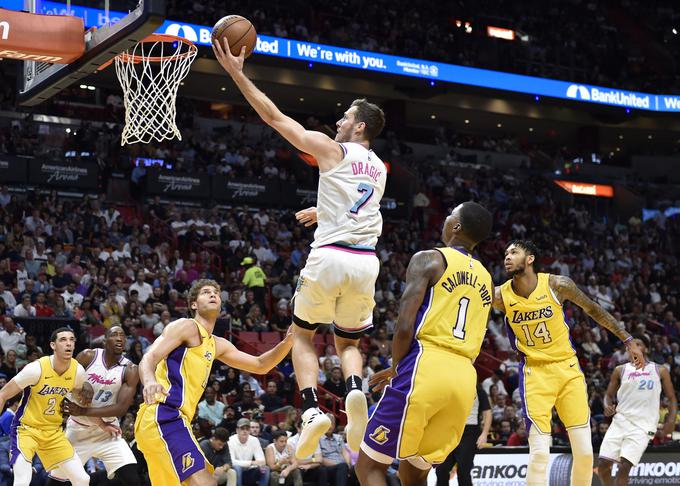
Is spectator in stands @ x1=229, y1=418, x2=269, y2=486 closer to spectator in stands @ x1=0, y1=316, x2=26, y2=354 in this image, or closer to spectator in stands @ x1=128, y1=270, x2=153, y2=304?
spectator in stands @ x1=0, y1=316, x2=26, y2=354

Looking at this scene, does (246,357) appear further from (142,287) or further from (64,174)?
(64,174)

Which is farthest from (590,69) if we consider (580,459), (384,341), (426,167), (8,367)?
(580,459)

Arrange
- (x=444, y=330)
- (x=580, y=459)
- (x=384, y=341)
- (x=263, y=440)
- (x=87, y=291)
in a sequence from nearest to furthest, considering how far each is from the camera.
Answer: (x=444, y=330) < (x=580, y=459) < (x=263, y=440) < (x=87, y=291) < (x=384, y=341)

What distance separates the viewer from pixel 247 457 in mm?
13016

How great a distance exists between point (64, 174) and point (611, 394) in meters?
14.1

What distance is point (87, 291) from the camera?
54.3 feet

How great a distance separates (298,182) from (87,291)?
10.6 meters

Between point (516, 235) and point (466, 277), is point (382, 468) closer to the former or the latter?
point (466, 277)

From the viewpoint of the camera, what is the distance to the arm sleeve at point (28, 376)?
9.81 m

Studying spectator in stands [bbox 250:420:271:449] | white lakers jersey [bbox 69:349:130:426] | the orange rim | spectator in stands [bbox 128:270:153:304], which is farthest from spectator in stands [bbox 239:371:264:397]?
the orange rim

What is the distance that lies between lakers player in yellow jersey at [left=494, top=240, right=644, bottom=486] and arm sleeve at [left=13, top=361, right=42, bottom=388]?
4.80 metres

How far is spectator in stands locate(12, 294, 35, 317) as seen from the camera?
1496 centimetres

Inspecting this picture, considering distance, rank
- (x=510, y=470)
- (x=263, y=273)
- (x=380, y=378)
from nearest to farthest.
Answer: (x=380, y=378), (x=510, y=470), (x=263, y=273)

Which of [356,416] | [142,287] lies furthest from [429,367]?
[142,287]
